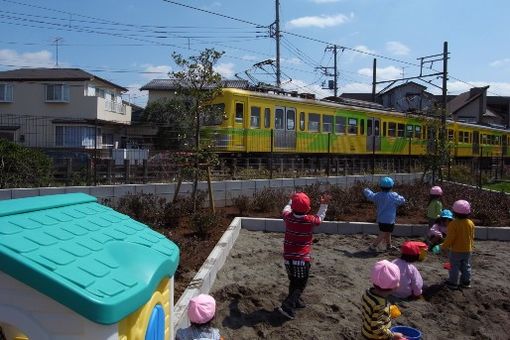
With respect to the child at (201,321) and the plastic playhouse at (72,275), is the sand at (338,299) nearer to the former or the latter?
the child at (201,321)

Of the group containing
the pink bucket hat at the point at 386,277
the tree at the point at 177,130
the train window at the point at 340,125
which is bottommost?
the pink bucket hat at the point at 386,277

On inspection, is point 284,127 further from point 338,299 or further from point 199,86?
point 338,299

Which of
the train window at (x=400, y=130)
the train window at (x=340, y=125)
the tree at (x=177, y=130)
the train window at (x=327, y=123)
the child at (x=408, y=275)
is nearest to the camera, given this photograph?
the child at (x=408, y=275)

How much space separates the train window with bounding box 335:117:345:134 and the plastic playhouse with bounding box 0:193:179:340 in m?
18.2

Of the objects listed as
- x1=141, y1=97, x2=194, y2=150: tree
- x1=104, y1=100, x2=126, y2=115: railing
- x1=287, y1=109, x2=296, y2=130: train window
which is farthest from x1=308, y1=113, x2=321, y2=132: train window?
x1=104, y1=100, x2=126, y2=115: railing

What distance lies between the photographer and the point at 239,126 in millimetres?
16125

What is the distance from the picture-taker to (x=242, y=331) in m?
4.75

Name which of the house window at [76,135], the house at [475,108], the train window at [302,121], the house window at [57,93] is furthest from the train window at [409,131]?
the house at [475,108]

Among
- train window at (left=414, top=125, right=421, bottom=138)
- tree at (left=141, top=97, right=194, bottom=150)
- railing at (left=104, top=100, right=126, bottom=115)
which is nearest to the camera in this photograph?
tree at (left=141, top=97, right=194, bottom=150)

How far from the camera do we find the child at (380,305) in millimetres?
3895

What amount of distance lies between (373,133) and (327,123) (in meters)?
3.76

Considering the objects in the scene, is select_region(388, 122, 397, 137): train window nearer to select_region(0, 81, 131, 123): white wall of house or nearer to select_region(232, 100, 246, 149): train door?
select_region(232, 100, 246, 149): train door

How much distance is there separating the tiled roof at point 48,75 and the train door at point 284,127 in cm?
1841

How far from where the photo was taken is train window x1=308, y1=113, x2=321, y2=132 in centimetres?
1898
